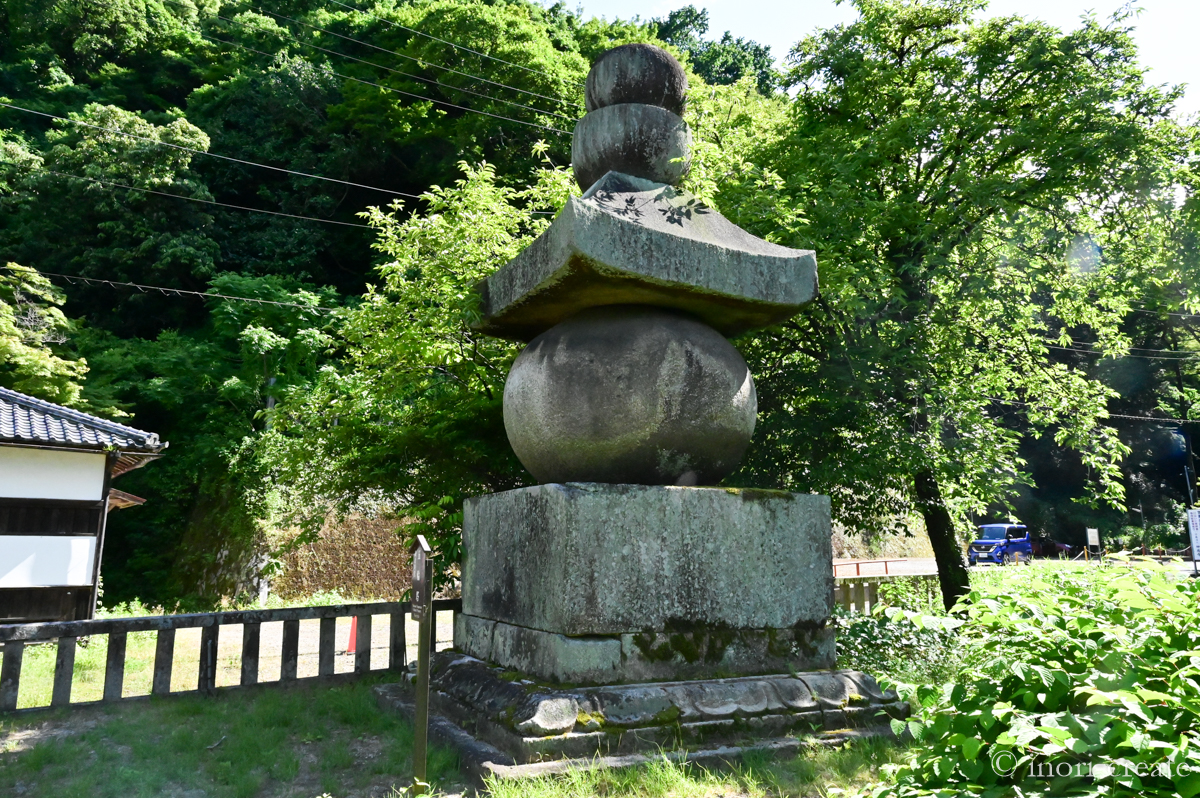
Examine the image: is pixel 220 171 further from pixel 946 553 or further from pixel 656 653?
pixel 656 653

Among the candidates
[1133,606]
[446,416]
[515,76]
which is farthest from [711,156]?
[515,76]

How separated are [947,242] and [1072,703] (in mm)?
6964

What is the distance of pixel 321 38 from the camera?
25875 mm

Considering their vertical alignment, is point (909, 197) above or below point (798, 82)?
below

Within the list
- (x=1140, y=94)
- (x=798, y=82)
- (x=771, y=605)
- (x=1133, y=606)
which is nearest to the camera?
(x=1133, y=606)

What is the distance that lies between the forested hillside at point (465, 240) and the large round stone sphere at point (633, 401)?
1.56m

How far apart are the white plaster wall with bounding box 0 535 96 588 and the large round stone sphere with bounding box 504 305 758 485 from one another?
398 inches

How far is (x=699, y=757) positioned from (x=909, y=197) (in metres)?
6.94

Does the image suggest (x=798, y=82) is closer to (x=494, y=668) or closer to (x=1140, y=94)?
(x=1140, y=94)

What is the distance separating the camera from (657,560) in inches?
162

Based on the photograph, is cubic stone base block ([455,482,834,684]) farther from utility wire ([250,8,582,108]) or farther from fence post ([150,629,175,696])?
utility wire ([250,8,582,108])

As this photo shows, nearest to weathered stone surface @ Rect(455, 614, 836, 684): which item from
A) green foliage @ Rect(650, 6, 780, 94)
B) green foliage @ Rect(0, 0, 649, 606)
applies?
green foliage @ Rect(0, 0, 649, 606)

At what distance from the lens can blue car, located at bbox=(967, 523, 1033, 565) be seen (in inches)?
1239

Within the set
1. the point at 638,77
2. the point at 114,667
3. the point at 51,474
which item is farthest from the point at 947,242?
the point at 51,474
